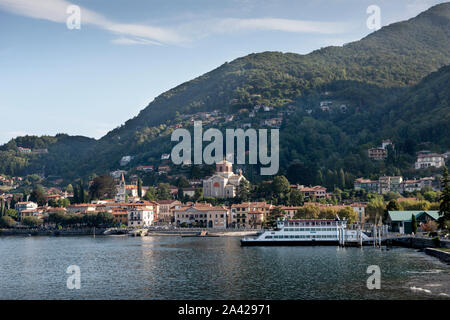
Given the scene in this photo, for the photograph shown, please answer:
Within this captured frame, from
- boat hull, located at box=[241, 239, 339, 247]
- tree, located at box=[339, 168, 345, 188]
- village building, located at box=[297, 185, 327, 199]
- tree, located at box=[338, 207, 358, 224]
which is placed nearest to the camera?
boat hull, located at box=[241, 239, 339, 247]

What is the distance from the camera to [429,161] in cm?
15325

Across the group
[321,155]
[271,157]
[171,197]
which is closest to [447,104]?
[321,155]

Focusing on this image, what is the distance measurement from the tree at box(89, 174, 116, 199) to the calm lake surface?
94.0m

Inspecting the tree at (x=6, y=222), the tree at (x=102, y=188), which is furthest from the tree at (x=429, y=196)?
the tree at (x=6, y=222)

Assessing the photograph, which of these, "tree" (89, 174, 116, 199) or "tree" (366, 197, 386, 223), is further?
"tree" (89, 174, 116, 199)

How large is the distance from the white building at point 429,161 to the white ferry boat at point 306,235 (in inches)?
2922

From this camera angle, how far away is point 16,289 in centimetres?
4497

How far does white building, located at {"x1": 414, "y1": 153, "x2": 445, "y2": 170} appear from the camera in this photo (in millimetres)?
151938

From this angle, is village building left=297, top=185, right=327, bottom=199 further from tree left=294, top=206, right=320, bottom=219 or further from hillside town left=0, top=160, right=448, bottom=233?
tree left=294, top=206, right=320, bottom=219

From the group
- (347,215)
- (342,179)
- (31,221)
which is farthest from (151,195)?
(347,215)

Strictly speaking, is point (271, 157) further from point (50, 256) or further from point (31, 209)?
point (50, 256)

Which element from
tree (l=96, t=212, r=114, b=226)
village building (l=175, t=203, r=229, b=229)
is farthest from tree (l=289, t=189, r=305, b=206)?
tree (l=96, t=212, r=114, b=226)

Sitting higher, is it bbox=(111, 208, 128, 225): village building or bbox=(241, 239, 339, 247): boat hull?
bbox=(111, 208, 128, 225): village building

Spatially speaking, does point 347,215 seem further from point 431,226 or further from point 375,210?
point 431,226
